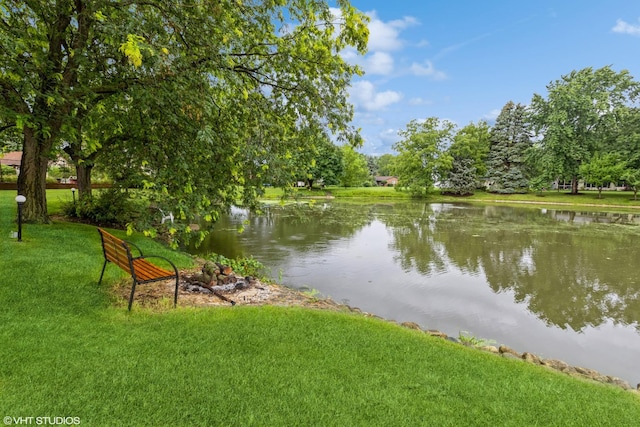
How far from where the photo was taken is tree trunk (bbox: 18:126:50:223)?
7113 mm

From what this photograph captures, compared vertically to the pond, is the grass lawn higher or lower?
higher

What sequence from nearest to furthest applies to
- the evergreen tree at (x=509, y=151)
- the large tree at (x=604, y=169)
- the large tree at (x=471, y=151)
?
the large tree at (x=604, y=169), the evergreen tree at (x=509, y=151), the large tree at (x=471, y=151)

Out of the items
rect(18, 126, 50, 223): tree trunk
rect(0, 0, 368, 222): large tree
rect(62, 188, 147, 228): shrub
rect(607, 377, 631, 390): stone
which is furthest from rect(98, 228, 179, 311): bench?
rect(62, 188, 147, 228): shrub

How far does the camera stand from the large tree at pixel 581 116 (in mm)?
35500

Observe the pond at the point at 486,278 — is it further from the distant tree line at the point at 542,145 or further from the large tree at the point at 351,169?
the large tree at the point at 351,169

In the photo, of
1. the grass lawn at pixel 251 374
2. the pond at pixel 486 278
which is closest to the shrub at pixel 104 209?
the pond at pixel 486 278

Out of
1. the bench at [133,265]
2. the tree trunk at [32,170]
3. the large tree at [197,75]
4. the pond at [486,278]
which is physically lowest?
the pond at [486,278]

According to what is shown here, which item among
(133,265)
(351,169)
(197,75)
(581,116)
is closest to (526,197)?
(581,116)

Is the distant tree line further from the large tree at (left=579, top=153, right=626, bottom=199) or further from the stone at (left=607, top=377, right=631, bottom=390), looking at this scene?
the stone at (left=607, top=377, right=631, bottom=390)

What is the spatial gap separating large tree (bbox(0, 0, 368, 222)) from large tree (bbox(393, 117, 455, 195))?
3755 centimetres

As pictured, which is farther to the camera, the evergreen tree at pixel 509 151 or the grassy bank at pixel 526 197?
the evergreen tree at pixel 509 151

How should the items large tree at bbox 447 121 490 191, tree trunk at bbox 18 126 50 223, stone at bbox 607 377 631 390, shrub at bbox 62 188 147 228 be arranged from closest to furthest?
stone at bbox 607 377 631 390
tree trunk at bbox 18 126 50 223
shrub at bbox 62 188 147 228
large tree at bbox 447 121 490 191

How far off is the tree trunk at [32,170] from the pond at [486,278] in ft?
14.2

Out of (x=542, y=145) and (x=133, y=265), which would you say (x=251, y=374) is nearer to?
(x=133, y=265)
